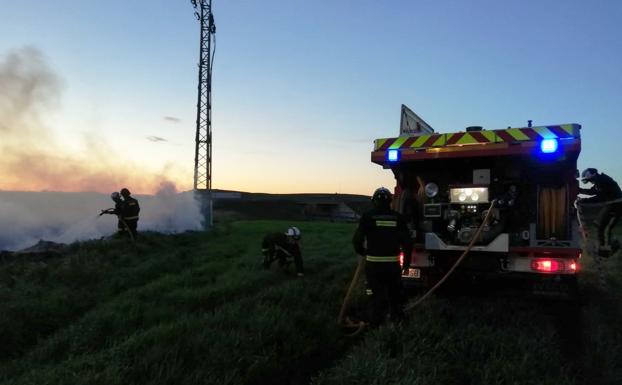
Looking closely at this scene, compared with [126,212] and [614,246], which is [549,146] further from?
[126,212]

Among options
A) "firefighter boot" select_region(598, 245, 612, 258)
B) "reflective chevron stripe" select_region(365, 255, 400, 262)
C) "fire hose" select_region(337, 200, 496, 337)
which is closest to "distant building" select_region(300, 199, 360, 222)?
"firefighter boot" select_region(598, 245, 612, 258)

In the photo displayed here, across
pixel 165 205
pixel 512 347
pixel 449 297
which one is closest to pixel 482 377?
pixel 512 347

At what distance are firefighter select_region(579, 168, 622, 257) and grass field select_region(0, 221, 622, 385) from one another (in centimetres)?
91

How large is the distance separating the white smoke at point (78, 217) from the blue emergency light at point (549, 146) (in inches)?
532

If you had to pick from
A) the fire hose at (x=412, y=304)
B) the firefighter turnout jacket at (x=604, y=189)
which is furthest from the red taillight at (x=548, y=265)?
the firefighter turnout jacket at (x=604, y=189)

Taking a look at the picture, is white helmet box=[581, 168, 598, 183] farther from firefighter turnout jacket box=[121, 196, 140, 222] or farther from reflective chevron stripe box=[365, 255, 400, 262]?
firefighter turnout jacket box=[121, 196, 140, 222]

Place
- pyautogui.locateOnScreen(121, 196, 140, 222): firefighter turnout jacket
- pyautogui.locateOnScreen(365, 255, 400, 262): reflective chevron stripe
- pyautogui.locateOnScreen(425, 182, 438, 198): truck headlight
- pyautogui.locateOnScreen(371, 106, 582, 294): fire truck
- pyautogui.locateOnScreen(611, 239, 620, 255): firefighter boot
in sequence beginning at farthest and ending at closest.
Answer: pyautogui.locateOnScreen(121, 196, 140, 222): firefighter turnout jacket → pyautogui.locateOnScreen(611, 239, 620, 255): firefighter boot → pyautogui.locateOnScreen(425, 182, 438, 198): truck headlight → pyautogui.locateOnScreen(371, 106, 582, 294): fire truck → pyautogui.locateOnScreen(365, 255, 400, 262): reflective chevron stripe

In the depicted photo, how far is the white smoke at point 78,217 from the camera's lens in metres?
17.1

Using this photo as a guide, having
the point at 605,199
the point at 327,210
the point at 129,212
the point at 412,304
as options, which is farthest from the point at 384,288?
the point at 327,210

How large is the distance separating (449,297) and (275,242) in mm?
3748

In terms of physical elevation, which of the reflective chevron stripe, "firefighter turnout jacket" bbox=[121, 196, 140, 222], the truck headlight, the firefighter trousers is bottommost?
the firefighter trousers

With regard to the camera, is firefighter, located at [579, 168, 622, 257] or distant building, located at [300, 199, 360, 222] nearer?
firefighter, located at [579, 168, 622, 257]

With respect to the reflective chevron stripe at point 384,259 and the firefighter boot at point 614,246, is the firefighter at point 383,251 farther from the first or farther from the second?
the firefighter boot at point 614,246

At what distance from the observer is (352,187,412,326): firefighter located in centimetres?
574
